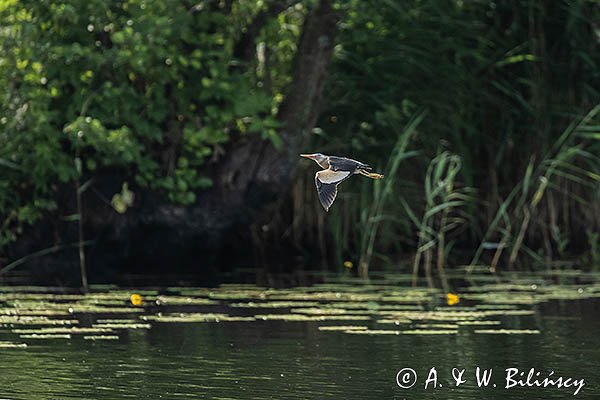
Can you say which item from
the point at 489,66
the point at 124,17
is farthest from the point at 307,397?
the point at 489,66

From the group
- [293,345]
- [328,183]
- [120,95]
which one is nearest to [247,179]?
[120,95]

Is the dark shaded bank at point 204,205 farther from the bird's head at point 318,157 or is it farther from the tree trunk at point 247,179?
the bird's head at point 318,157

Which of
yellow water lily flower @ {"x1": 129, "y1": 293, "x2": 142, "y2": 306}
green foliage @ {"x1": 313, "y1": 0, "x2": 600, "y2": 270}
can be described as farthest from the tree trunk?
yellow water lily flower @ {"x1": 129, "y1": 293, "x2": 142, "y2": 306}

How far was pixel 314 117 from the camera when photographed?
485 inches

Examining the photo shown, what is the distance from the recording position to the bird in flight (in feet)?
23.4

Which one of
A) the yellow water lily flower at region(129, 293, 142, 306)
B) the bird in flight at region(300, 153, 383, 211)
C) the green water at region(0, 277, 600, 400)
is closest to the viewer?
the green water at region(0, 277, 600, 400)

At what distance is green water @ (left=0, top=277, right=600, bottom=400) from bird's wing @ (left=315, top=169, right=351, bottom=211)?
2.61 ft

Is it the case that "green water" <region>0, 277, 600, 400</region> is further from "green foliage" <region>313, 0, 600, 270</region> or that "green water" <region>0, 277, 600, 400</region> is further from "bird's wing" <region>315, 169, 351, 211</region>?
"green foliage" <region>313, 0, 600, 270</region>

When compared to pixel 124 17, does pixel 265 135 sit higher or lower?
lower

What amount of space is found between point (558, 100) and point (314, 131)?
2.24m

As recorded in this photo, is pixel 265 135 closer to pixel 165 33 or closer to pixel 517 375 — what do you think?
pixel 165 33

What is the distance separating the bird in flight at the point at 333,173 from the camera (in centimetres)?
713

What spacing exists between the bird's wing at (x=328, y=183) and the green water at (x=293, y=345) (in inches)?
31.3

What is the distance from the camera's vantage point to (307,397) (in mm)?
6121
